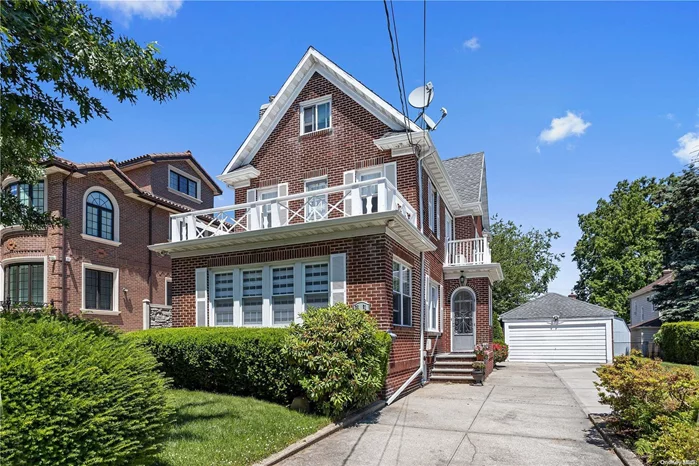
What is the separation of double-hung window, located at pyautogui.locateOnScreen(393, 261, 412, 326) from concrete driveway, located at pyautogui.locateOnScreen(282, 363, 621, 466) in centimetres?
195

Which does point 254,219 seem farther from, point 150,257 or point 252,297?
point 150,257

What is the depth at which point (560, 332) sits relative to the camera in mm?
24312

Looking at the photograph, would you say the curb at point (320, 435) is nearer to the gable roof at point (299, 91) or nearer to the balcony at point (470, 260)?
the gable roof at point (299, 91)

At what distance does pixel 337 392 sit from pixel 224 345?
2879 mm

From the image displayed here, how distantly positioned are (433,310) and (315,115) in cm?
772

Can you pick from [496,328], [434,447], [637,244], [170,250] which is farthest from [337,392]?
[637,244]

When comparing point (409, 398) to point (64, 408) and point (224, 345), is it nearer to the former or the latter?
point (224, 345)

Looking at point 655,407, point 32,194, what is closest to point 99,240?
point 32,194

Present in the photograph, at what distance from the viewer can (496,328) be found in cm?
2716

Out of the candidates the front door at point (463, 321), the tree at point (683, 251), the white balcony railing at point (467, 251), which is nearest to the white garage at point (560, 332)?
the tree at point (683, 251)

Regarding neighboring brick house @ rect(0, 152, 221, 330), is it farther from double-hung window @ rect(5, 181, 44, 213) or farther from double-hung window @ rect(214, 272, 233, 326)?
double-hung window @ rect(214, 272, 233, 326)

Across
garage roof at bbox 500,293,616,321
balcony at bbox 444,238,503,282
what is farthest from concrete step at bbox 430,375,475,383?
garage roof at bbox 500,293,616,321

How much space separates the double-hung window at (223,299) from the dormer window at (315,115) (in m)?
5.57

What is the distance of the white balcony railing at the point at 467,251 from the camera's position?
1866 centimetres
